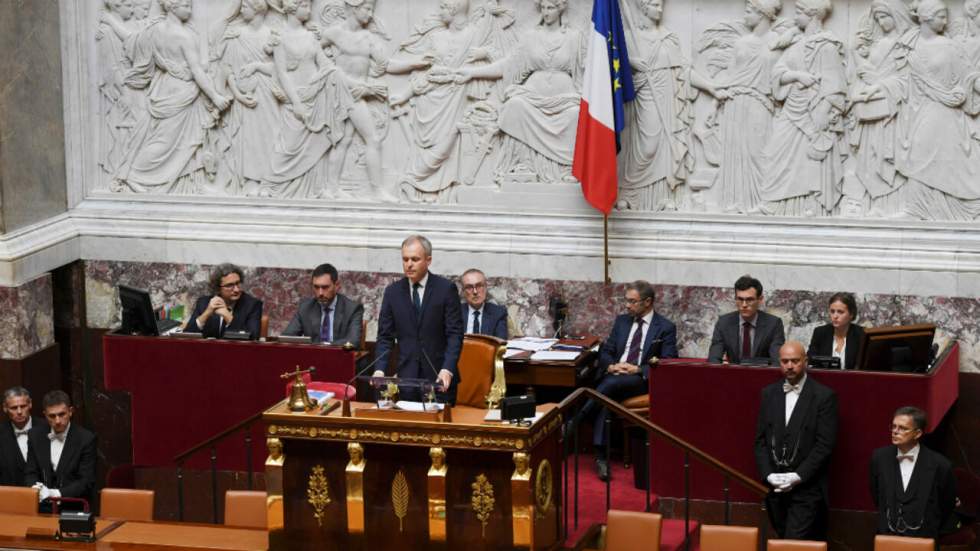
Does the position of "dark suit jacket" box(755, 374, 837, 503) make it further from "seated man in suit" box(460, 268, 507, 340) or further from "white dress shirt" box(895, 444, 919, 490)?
"seated man in suit" box(460, 268, 507, 340)

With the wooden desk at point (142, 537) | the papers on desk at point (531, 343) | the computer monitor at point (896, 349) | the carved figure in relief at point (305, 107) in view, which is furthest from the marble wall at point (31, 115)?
the computer monitor at point (896, 349)

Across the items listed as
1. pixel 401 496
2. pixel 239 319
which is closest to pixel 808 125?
pixel 239 319

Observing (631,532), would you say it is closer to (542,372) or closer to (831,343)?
(542,372)

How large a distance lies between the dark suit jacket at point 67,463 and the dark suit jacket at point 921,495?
4954 mm

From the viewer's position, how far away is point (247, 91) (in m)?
13.6

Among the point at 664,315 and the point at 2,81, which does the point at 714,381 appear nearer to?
the point at 664,315

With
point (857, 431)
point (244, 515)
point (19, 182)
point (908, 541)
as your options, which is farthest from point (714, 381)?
point (19, 182)

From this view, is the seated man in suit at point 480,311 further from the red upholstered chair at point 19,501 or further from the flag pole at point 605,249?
the red upholstered chair at point 19,501

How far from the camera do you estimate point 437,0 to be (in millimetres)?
13156

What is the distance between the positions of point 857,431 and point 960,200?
207 cm

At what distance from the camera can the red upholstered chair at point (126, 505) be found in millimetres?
10750

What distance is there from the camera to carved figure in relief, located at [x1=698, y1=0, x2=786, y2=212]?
41.2ft

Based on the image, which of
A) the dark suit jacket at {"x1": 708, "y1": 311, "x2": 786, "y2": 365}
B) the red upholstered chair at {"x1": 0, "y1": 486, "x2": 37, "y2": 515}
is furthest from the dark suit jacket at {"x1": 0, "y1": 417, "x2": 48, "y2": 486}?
the dark suit jacket at {"x1": 708, "y1": 311, "x2": 786, "y2": 365}

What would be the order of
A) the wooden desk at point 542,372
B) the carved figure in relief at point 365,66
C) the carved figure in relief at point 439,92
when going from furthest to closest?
the carved figure in relief at point 365,66, the carved figure in relief at point 439,92, the wooden desk at point 542,372
